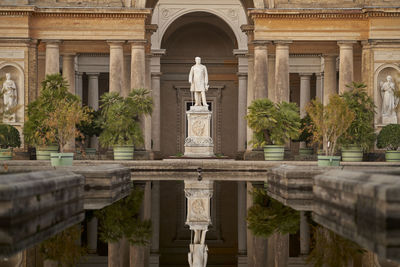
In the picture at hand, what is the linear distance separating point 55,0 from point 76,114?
37.0ft

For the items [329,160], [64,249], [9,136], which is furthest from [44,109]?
[64,249]

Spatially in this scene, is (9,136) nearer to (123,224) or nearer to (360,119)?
(360,119)

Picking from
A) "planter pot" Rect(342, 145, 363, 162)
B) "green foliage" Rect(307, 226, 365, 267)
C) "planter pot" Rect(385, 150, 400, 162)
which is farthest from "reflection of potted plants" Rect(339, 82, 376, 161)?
"green foliage" Rect(307, 226, 365, 267)

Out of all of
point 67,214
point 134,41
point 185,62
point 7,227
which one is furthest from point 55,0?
point 7,227

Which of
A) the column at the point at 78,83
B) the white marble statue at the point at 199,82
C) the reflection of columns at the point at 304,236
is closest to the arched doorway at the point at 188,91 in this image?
the column at the point at 78,83

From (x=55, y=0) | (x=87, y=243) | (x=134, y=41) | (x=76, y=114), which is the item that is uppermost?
(x=55, y=0)

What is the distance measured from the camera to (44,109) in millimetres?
24062

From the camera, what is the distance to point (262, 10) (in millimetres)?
27016

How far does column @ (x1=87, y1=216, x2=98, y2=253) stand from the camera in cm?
663

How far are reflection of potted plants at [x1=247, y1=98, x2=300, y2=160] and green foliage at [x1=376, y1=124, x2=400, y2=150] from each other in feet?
11.5

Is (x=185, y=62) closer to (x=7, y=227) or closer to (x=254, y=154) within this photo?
(x=254, y=154)

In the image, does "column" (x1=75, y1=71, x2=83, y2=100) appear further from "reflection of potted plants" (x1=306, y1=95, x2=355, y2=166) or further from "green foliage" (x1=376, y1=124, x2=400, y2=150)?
"reflection of potted plants" (x1=306, y1=95, x2=355, y2=166)

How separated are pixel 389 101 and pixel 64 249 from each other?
22.7 meters

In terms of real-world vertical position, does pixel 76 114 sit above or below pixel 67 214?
above
